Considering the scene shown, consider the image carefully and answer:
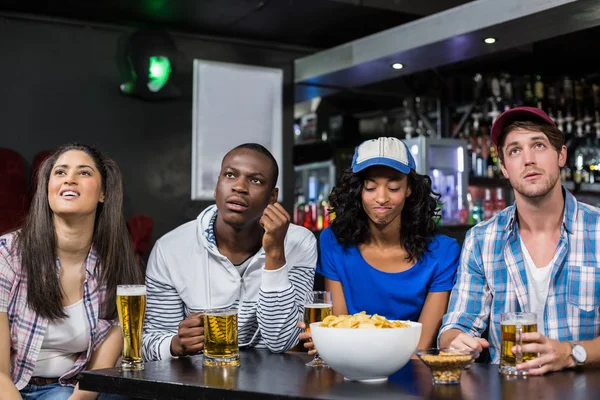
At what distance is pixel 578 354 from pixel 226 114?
401 cm

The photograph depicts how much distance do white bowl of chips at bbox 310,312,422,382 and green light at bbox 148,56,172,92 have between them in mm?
3830

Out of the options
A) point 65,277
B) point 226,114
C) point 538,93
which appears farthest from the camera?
point 538,93

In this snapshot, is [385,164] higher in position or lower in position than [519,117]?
lower

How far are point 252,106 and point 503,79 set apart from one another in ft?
7.35

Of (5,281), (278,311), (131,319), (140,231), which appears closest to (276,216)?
(278,311)

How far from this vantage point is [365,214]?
2834 mm

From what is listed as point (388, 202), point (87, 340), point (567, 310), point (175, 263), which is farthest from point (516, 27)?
point (87, 340)

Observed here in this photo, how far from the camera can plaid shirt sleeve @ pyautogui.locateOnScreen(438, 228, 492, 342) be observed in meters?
2.36

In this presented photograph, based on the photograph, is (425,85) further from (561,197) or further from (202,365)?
(202,365)

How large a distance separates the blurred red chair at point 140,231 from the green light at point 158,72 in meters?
0.96

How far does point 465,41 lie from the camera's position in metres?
4.40

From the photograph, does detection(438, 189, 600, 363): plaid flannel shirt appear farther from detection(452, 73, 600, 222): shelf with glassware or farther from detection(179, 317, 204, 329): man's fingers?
detection(452, 73, 600, 222): shelf with glassware

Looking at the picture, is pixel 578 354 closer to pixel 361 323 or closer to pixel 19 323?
pixel 361 323

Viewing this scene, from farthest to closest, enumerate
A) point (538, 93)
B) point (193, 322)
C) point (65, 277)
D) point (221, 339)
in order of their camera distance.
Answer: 1. point (538, 93)
2. point (65, 277)
3. point (193, 322)
4. point (221, 339)
